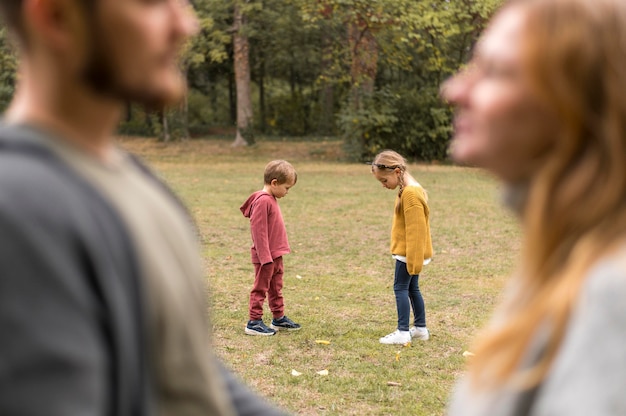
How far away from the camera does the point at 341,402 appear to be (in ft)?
19.1

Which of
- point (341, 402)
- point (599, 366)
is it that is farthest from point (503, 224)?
point (599, 366)

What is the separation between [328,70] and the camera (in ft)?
103

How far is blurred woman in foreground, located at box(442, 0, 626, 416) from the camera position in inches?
47.1

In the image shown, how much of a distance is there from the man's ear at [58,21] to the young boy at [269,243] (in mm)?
6191

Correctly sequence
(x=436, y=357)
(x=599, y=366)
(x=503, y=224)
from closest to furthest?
(x=599, y=366) → (x=436, y=357) → (x=503, y=224)

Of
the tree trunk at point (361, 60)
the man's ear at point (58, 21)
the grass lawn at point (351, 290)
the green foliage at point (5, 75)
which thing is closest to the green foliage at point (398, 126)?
the tree trunk at point (361, 60)

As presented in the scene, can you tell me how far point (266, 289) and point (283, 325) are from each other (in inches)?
17.0

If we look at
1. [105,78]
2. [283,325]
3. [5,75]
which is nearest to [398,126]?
[5,75]

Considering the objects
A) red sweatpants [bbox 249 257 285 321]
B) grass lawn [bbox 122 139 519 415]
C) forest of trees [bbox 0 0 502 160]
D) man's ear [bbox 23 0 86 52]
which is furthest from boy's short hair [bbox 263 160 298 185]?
forest of trees [bbox 0 0 502 160]

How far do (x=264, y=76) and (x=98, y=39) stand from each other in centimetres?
4045

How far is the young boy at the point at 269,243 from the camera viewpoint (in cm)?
744

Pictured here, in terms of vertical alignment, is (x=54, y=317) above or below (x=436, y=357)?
above

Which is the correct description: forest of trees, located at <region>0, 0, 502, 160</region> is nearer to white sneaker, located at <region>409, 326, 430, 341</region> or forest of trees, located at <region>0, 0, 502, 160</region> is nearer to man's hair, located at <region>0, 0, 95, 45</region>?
white sneaker, located at <region>409, 326, 430, 341</region>

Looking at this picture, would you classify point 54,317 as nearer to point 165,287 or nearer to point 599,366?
point 165,287
